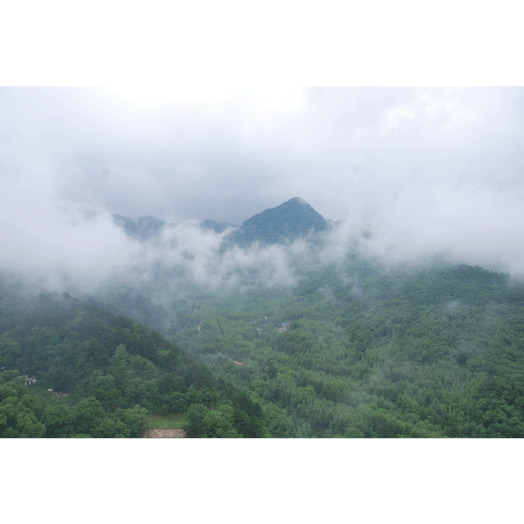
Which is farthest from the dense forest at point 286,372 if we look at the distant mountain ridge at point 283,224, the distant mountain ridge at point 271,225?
the distant mountain ridge at point 271,225

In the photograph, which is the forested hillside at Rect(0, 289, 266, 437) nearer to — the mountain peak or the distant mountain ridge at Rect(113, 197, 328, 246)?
the distant mountain ridge at Rect(113, 197, 328, 246)

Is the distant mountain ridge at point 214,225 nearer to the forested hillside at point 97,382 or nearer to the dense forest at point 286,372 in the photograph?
the dense forest at point 286,372

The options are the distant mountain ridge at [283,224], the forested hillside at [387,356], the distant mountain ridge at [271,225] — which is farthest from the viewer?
the distant mountain ridge at [271,225]

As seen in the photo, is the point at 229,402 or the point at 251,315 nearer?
the point at 229,402

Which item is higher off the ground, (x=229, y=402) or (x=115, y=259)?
(x=115, y=259)

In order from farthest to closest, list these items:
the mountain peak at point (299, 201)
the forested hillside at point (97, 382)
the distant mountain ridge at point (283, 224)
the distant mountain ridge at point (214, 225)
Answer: the distant mountain ridge at point (214, 225) < the mountain peak at point (299, 201) < the distant mountain ridge at point (283, 224) < the forested hillside at point (97, 382)

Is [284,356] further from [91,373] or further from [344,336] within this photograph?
[91,373]

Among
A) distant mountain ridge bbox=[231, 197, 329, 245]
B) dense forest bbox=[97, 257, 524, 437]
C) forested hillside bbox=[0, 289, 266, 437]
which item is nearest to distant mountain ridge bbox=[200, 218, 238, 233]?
distant mountain ridge bbox=[231, 197, 329, 245]

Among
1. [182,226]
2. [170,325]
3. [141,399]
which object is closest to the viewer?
[141,399]

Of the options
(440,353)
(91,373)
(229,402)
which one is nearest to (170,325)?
(91,373)
